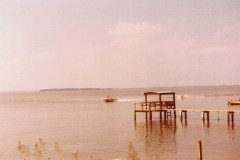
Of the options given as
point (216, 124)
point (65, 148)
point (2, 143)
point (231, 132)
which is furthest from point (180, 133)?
point (2, 143)

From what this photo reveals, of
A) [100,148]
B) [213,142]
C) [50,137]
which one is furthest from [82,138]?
[213,142]

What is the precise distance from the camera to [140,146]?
32531 mm

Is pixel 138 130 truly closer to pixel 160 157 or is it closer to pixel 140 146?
pixel 140 146

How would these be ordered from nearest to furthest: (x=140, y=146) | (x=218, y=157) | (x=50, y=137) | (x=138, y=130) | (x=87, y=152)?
(x=218, y=157) < (x=87, y=152) < (x=140, y=146) < (x=50, y=137) < (x=138, y=130)

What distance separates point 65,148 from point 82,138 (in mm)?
6029

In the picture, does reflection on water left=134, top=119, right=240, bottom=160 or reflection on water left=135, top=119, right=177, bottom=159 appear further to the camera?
reflection on water left=135, top=119, right=177, bottom=159

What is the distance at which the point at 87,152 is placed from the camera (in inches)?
1196

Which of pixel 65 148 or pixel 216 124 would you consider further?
pixel 216 124

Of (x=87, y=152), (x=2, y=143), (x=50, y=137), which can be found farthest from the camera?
(x=50, y=137)

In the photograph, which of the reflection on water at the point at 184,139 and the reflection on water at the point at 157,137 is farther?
the reflection on water at the point at 157,137

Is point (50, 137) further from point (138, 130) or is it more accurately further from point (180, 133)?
point (180, 133)

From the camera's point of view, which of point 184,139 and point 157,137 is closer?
point 184,139

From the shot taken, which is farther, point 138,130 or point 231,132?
point 138,130

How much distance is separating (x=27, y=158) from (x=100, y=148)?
6.68m
